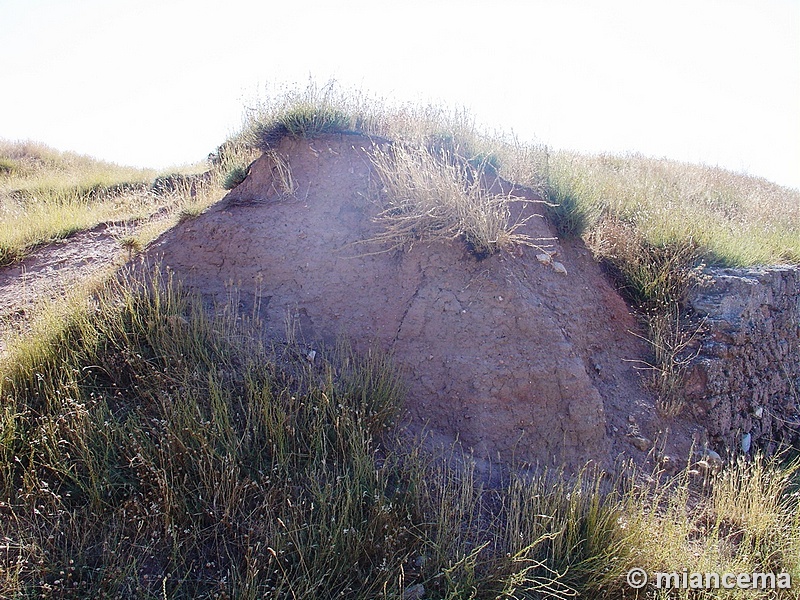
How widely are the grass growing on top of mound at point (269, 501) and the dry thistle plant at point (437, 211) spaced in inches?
55.6

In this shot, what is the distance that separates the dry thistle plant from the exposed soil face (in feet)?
0.39

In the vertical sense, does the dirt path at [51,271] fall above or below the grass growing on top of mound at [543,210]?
below

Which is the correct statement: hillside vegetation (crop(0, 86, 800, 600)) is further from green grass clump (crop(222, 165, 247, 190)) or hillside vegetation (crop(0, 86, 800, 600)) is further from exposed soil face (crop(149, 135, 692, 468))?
green grass clump (crop(222, 165, 247, 190))

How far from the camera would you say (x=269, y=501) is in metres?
3.26

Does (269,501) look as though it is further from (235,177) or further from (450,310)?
(235,177)

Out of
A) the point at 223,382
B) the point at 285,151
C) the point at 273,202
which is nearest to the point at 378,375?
the point at 223,382

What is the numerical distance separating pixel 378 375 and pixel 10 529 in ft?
7.70

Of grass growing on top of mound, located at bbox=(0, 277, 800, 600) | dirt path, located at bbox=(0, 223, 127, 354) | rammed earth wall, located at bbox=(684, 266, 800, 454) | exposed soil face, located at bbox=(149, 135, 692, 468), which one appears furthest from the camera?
rammed earth wall, located at bbox=(684, 266, 800, 454)

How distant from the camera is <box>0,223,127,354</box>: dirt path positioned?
493 centimetres

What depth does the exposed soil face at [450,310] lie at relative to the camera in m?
4.40

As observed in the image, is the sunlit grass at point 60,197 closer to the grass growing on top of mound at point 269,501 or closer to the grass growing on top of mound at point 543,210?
the grass growing on top of mound at point 543,210

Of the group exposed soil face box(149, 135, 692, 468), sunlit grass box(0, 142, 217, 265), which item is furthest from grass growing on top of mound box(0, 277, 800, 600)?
sunlit grass box(0, 142, 217, 265)

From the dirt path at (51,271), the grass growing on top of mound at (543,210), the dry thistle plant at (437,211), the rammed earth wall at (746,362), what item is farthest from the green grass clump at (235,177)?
the rammed earth wall at (746,362)

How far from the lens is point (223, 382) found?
13.1ft
